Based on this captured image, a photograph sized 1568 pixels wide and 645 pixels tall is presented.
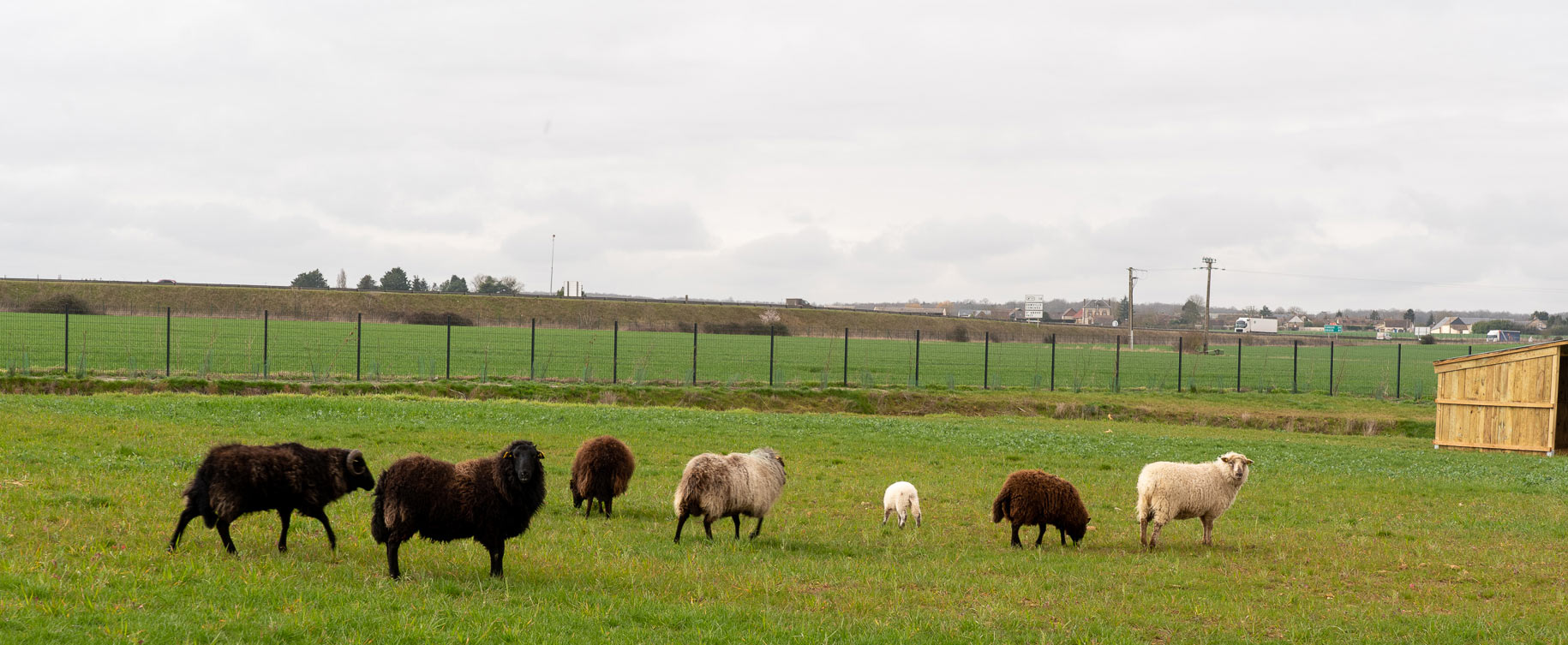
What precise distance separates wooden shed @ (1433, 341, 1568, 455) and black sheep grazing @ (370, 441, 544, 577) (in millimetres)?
31609

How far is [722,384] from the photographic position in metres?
41.3

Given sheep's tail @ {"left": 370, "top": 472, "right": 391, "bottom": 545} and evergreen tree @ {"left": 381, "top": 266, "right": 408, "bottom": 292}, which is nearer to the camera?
sheep's tail @ {"left": 370, "top": 472, "right": 391, "bottom": 545}

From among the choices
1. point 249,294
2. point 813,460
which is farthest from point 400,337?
point 813,460

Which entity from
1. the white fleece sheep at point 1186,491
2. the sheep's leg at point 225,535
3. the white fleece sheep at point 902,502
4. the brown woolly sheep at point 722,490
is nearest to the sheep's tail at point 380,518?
the sheep's leg at point 225,535

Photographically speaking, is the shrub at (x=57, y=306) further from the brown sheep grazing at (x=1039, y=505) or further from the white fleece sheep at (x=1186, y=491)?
the white fleece sheep at (x=1186, y=491)

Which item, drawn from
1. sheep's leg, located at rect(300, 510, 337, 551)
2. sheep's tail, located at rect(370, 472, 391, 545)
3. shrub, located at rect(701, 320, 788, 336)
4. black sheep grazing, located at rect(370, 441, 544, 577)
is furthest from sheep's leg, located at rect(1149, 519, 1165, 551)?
shrub, located at rect(701, 320, 788, 336)

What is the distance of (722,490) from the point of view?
12.2 metres

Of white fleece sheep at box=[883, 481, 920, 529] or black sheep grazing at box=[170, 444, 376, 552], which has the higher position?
black sheep grazing at box=[170, 444, 376, 552]

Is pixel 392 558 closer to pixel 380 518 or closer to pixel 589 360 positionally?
pixel 380 518

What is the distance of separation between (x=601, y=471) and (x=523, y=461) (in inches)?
176

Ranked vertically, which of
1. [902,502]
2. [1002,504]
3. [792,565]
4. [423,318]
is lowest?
[792,565]

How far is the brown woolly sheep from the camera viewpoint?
12133 mm

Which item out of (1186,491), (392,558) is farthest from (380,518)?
(1186,491)

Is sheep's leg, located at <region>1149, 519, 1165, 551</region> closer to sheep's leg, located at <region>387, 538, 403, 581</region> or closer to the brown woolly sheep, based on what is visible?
the brown woolly sheep
